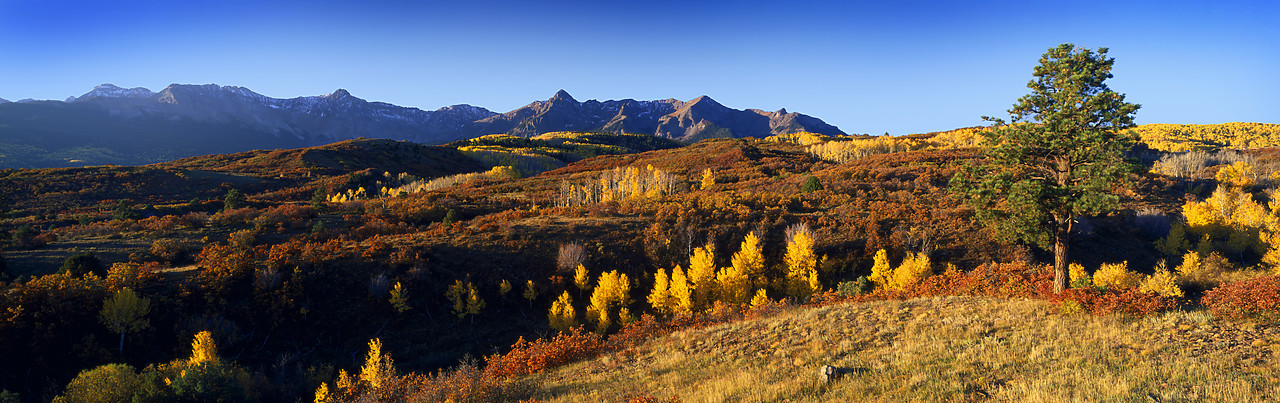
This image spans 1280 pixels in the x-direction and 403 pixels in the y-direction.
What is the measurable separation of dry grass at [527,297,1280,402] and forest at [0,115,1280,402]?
1.49 metres

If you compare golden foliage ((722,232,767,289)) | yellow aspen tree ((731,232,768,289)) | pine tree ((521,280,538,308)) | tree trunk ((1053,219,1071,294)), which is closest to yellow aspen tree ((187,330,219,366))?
pine tree ((521,280,538,308))

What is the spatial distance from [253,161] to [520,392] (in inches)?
4567

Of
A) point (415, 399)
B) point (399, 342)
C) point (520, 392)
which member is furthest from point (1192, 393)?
point (399, 342)

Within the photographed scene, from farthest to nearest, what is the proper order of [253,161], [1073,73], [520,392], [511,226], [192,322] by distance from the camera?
[253,161] < [511,226] < [192,322] < [1073,73] < [520,392]

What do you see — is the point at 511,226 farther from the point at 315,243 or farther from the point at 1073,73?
the point at 1073,73

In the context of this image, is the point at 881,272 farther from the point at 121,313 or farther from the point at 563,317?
the point at 121,313

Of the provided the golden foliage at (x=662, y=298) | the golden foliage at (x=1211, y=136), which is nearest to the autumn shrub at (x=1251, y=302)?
the golden foliage at (x=662, y=298)

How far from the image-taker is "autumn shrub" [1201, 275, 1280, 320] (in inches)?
419

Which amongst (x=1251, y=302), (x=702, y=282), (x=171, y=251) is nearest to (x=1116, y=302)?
(x=1251, y=302)

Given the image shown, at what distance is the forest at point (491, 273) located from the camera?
1617 centimetres

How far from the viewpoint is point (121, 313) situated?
2039 centimetres

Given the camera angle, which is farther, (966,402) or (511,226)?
(511,226)

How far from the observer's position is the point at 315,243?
3181 cm

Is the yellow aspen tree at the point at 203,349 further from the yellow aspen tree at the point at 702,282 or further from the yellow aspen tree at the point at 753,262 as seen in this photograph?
the yellow aspen tree at the point at 753,262
